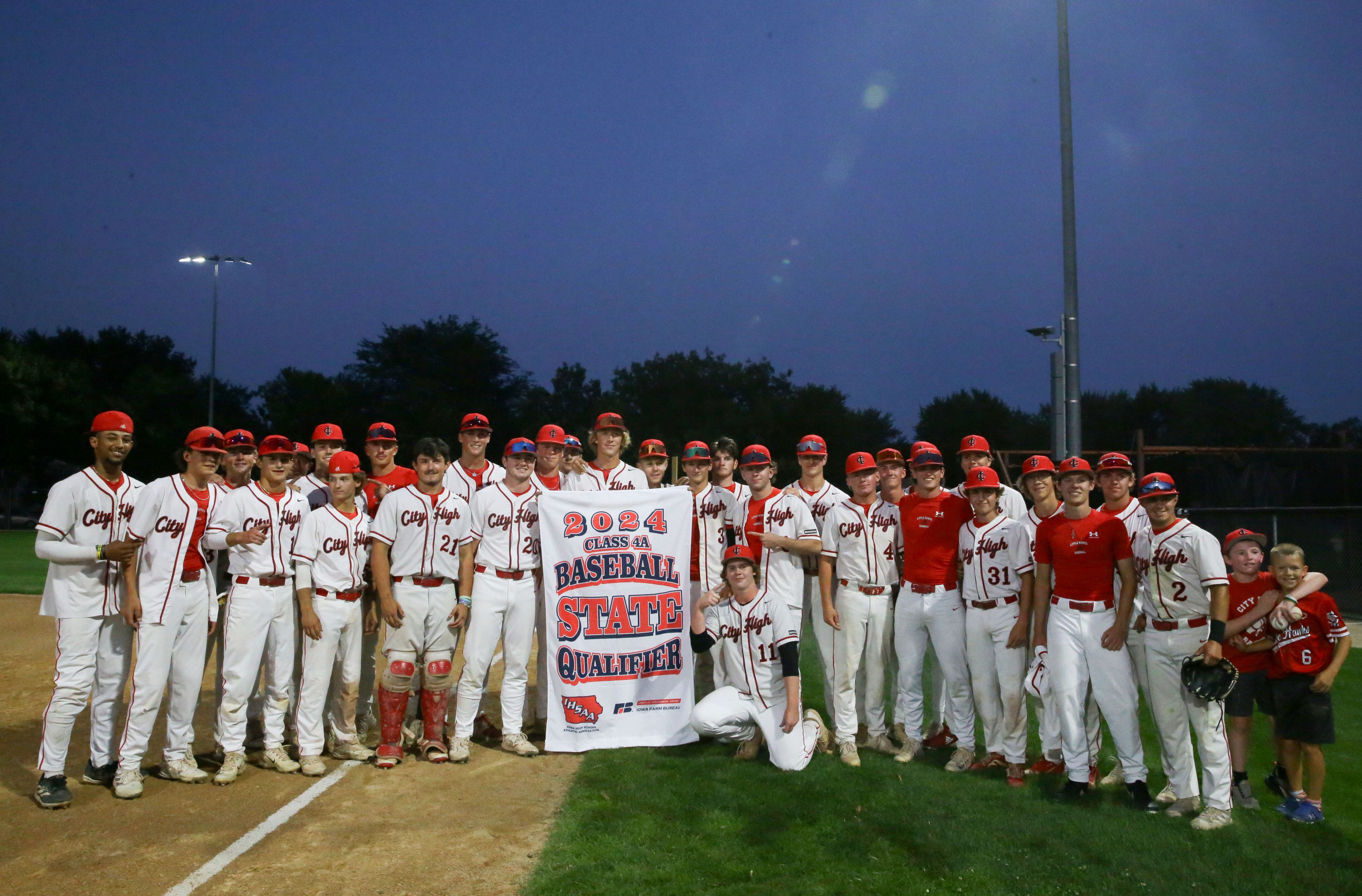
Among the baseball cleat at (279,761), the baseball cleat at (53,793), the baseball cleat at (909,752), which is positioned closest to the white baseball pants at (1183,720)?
the baseball cleat at (909,752)

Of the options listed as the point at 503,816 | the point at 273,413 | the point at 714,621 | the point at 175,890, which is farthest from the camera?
the point at 273,413

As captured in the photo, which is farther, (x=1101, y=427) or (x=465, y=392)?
(x=1101, y=427)

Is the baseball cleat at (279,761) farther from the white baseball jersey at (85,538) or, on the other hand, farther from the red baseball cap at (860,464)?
the red baseball cap at (860,464)

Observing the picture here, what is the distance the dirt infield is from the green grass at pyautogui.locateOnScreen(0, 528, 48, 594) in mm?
5744

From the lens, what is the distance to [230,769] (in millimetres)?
6418

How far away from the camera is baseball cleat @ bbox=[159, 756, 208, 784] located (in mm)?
6371

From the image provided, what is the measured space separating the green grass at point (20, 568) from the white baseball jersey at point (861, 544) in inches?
355

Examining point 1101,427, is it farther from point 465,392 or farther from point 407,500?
point 407,500

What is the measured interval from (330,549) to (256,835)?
2.09m

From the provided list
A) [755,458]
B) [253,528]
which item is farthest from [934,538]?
[253,528]

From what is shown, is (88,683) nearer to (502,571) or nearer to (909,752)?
(502,571)

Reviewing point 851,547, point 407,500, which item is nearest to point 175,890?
point 407,500

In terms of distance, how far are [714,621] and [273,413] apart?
45.8 metres

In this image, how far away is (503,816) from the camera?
583 cm
